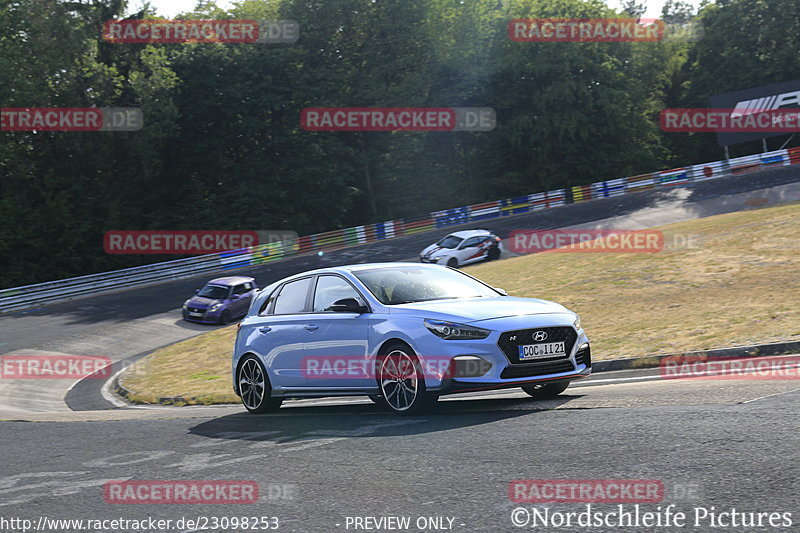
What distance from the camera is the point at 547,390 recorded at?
10.0 metres

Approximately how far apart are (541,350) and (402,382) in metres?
1.44

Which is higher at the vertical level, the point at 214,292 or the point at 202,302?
the point at 214,292

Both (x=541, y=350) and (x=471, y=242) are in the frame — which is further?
(x=471, y=242)

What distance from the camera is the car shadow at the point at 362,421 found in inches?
330

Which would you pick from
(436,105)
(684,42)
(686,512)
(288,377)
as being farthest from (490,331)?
(684,42)

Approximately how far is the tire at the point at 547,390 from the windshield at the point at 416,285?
1.16 meters

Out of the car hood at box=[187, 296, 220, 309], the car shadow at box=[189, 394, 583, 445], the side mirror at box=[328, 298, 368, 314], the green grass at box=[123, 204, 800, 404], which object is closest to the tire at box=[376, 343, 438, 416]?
the car shadow at box=[189, 394, 583, 445]

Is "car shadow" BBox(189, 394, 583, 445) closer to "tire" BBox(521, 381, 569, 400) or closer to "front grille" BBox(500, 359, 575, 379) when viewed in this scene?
"tire" BBox(521, 381, 569, 400)

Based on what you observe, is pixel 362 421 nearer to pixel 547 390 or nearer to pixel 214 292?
pixel 547 390

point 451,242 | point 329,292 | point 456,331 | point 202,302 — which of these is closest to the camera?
point 456,331

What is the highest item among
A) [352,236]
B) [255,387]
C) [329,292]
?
[352,236]

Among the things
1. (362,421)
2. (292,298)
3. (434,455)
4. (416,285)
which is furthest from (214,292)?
(434,455)

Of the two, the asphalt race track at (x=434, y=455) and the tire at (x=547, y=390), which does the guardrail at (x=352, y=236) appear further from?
the tire at (x=547, y=390)

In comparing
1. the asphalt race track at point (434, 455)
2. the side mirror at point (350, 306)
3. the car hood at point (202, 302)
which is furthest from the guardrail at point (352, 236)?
the side mirror at point (350, 306)
